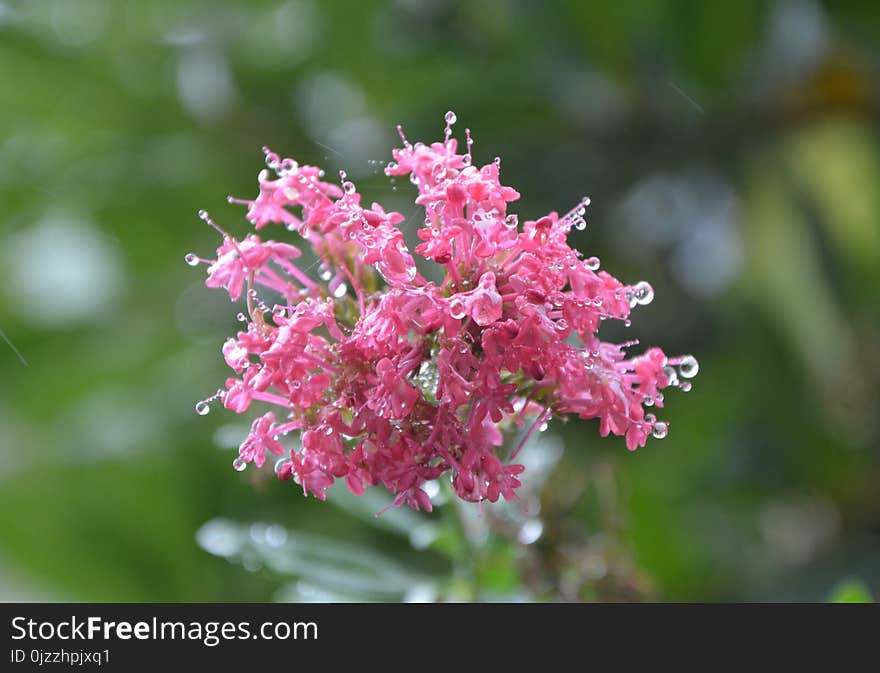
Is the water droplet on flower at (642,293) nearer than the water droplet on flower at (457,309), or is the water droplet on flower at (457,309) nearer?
the water droplet on flower at (457,309)

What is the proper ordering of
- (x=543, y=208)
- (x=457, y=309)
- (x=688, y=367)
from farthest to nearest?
(x=543, y=208) → (x=688, y=367) → (x=457, y=309)

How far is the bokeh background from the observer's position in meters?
2.21

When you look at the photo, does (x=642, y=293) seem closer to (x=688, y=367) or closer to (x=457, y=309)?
(x=688, y=367)

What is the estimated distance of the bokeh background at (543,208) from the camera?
2.21 m

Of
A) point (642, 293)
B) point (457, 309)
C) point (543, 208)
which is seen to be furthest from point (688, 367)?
point (543, 208)

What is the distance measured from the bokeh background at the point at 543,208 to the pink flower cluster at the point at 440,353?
1.07 meters

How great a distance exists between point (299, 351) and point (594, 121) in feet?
5.07

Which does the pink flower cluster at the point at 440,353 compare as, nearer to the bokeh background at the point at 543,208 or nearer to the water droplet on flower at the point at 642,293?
the water droplet on flower at the point at 642,293

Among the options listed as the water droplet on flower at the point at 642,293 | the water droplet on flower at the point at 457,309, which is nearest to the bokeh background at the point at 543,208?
the water droplet on flower at the point at 642,293

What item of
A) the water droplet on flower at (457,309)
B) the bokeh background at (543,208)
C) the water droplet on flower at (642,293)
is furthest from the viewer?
the bokeh background at (543,208)

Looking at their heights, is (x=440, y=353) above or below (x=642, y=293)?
below

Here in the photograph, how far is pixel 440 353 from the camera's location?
2.81 ft

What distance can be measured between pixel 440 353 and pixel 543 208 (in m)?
1.29
